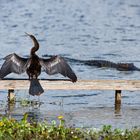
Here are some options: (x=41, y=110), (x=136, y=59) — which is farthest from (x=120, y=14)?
(x=41, y=110)

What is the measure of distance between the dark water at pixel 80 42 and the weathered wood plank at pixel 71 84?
455mm

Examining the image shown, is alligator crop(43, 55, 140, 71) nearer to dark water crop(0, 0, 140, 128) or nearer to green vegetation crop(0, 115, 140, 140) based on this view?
dark water crop(0, 0, 140, 128)

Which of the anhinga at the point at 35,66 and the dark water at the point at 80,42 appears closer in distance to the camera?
the anhinga at the point at 35,66

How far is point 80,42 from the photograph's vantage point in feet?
111

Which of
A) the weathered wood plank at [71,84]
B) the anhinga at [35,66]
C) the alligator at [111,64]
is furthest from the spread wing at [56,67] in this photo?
the alligator at [111,64]

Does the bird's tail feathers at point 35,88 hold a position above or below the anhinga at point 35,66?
below

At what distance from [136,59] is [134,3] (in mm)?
26146

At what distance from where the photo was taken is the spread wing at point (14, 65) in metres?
15.6

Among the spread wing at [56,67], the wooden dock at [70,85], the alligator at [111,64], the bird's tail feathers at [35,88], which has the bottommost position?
the bird's tail feathers at [35,88]

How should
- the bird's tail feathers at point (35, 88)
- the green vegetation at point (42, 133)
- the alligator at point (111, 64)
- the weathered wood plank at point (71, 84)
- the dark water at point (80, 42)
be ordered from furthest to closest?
the alligator at point (111, 64) < the weathered wood plank at point (71, 84) < the dark water at point (80, 42) < the bird's tail feathers at point (35, 88) < the green vegetation at point (42, 133)

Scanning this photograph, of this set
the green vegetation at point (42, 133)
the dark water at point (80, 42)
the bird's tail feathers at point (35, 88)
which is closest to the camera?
the green vegetation at point (42, 133)

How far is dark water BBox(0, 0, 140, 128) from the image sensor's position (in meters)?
17.1

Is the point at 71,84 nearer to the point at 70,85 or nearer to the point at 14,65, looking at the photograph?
the point at 70,85

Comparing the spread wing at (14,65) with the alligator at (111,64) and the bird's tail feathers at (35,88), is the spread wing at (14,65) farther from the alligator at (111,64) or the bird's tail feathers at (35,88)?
the alligator at (111,64)
